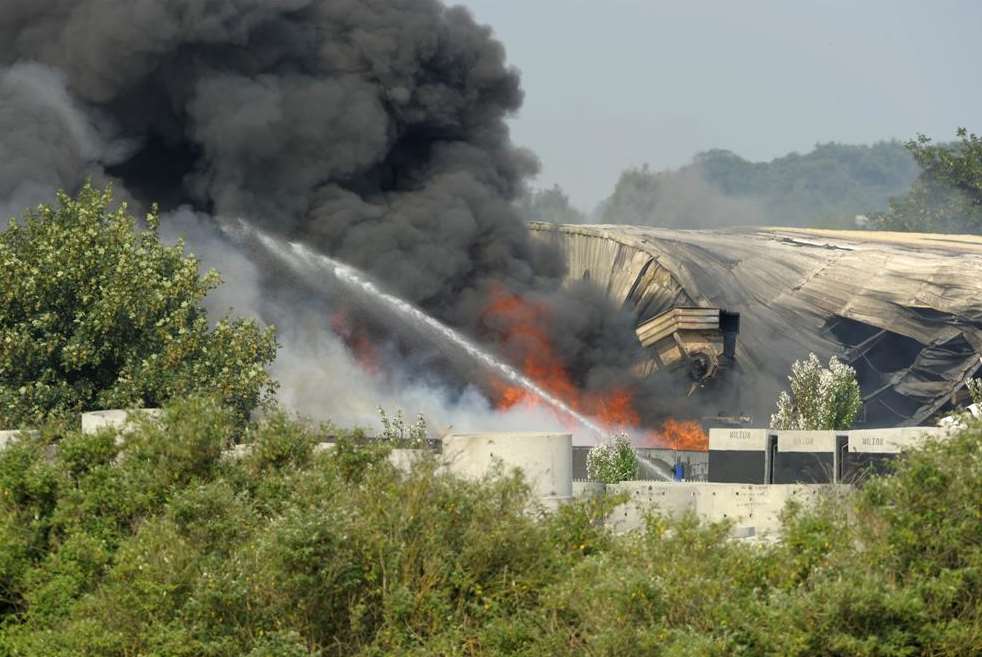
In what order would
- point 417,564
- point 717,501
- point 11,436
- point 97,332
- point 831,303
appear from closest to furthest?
point 417,564 < point 717,501 < point 11,436 < point 97,332 < point 831,303

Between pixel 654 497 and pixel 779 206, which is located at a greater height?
pixel 779 206

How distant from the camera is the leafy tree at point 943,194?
281 feet

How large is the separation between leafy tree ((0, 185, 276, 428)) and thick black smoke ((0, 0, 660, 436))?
1172 centimetres

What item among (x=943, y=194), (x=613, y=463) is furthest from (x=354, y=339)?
(x=943, y=194)

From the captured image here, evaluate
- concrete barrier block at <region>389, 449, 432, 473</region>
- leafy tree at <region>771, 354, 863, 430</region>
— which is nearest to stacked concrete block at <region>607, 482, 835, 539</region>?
concrete barrier block at <region>389, 449, 432, 473</region>

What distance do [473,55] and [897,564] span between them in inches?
1409

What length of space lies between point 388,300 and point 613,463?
1397 centimetres

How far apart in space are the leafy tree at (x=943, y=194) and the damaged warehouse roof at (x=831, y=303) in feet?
117

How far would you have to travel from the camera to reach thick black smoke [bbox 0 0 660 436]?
141ft

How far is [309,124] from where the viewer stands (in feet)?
149

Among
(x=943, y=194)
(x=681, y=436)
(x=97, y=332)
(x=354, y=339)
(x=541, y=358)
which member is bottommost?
(x=681, y=436)

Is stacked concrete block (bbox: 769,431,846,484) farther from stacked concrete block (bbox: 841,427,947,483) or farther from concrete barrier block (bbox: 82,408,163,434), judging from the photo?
concrete barrier block (bbox: 82,408,163,434)

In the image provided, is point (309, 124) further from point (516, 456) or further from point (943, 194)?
point (943, 194)

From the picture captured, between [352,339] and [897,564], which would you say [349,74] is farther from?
[897,564]
